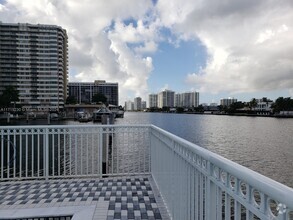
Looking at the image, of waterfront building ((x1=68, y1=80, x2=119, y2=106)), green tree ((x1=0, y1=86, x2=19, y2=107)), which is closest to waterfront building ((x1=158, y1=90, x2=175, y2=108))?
waterfront building ((x1=68, y1=80, x2=119, y2=106))

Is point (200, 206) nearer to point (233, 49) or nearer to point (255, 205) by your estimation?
point (255, 205)

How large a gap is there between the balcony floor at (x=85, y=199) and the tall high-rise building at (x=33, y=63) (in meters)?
93.2

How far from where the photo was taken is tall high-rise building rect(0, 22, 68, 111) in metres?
88.2

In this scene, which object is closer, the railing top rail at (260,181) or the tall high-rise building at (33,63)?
the railing top rail at (260,181)

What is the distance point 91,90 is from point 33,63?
176 feet

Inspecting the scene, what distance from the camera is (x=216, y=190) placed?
1.70 meters

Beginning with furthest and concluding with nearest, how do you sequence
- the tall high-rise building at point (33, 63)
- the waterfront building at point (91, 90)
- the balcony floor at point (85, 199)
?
the waterfront building at point (91, 90) < the tall high-rise building at point (33, 63) < the balcony floor at point (85, 199)

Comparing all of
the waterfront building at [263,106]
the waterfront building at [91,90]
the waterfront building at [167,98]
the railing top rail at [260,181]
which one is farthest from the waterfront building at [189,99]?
the railing top rail at [260,181]

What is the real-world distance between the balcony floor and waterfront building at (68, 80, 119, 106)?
442 feet

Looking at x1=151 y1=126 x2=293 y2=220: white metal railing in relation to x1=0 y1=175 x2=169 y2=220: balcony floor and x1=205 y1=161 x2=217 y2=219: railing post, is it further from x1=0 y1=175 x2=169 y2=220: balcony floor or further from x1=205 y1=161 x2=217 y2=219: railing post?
x1=0 y1=175 x2=169 y2=220: balcony floor

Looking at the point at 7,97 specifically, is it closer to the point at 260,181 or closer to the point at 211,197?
the point at 211,197

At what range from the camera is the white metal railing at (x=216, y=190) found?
3.32 feet

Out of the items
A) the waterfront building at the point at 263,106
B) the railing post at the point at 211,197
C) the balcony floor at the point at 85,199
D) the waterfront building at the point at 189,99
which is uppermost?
the waterfront building at the point at 189,99

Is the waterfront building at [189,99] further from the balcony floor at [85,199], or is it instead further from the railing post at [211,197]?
the railing post at [211,197]
